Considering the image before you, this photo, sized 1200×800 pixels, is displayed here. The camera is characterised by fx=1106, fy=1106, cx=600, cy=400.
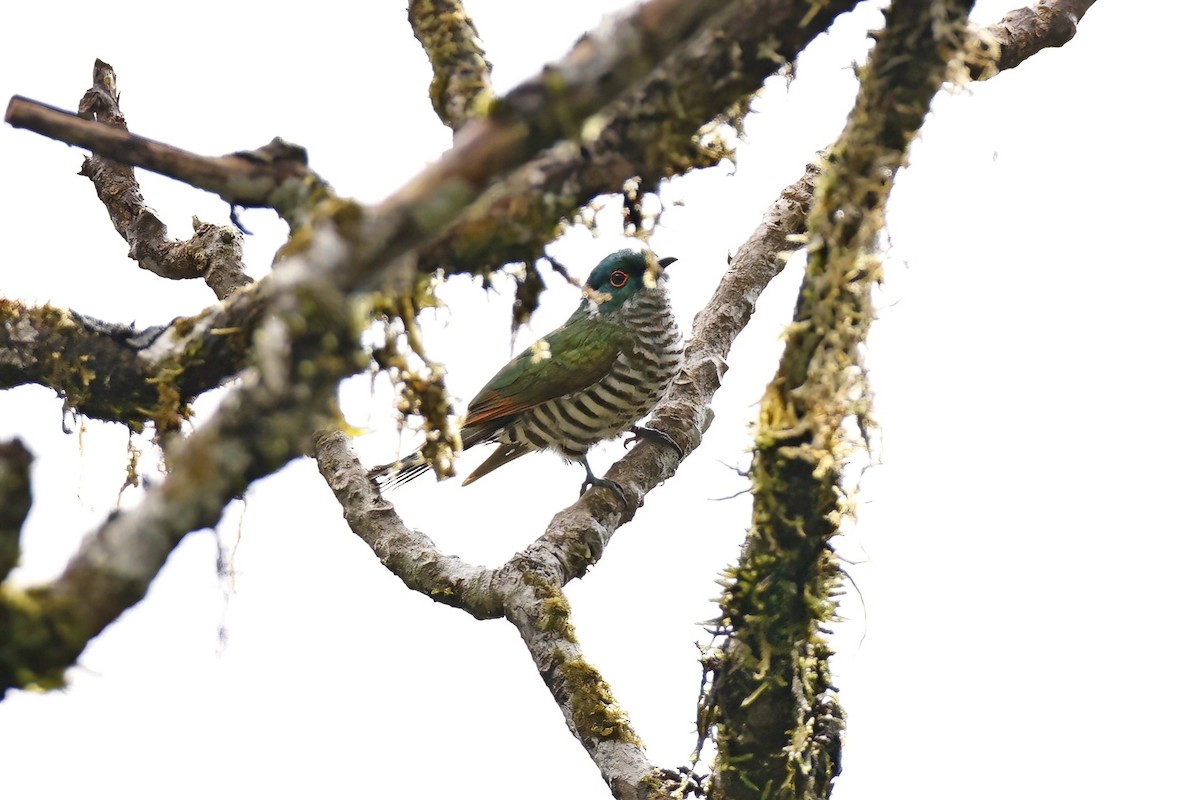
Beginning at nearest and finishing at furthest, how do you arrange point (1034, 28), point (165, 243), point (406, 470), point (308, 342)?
point (308, 342), point (1034, 28), point (165, 243), point (406, 470)

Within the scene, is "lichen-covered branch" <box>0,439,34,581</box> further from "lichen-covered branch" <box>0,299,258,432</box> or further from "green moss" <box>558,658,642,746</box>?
"green moss" <box>558,658,642,746</box>

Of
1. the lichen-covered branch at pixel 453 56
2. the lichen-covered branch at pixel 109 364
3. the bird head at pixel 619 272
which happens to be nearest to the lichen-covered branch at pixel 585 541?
the bird head at pixel 619 272

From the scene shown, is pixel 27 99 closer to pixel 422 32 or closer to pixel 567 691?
pixel 422 32

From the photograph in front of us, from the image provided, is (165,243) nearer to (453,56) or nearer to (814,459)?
(453,56)

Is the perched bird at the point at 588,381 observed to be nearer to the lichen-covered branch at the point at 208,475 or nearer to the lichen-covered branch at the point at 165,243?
the lichen-covered branch at the point at 165,243

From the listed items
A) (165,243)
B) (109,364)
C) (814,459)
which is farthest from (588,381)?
(814,459)

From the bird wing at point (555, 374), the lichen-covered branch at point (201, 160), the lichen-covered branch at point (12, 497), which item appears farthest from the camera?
the bird wing at point (555, 374)

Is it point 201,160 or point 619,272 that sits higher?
point 619,272

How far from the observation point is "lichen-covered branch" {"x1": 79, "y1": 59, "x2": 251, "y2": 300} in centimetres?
418

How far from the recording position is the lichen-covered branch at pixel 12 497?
1608 mm

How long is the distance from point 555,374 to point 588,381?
0.58 ft

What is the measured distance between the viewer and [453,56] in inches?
109

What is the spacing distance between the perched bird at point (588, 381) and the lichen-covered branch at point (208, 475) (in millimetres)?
3766

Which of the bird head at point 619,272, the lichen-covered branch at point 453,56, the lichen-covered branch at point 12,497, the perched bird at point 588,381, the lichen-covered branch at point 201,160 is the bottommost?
the lichen-covered branch at point 12,497
